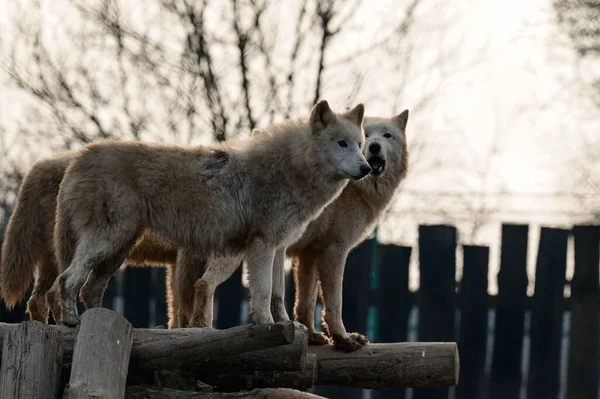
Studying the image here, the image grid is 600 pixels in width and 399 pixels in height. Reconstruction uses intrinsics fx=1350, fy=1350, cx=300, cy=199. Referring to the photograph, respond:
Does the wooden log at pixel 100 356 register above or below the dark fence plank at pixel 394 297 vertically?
below

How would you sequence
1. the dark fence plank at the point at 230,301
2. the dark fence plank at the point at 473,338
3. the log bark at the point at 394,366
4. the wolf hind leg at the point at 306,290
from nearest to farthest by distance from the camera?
1. the log bark at the point at 394,366
2. the wolf hind leg at the point at 306,290
3. the dark fence plank at the point at 473,338
4. the dark fence plank at the point at 230,301

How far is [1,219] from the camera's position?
18750 mm

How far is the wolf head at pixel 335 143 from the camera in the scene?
30.1ft

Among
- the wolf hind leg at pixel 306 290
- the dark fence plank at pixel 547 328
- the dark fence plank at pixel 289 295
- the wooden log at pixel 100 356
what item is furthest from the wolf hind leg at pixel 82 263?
the dark fence plank at pixel 547 328

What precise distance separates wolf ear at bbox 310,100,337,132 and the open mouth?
102 cm

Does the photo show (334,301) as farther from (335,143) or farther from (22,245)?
(22,245)

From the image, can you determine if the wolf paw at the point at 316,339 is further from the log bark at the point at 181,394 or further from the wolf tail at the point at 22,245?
the wolf tail at the point at 22,245

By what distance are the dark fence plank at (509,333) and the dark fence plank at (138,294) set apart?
11.9 feet

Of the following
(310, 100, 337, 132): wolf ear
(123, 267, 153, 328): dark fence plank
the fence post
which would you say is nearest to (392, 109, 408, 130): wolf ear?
(310, 100, 337, 132): wolf ear

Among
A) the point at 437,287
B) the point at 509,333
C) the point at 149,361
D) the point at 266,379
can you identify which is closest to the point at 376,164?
the point at 266,379

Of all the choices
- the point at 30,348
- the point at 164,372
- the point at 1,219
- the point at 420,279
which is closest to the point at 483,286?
the point at 420,279

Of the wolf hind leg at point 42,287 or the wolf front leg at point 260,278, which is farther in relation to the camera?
the wolf hind leg at point 42,287

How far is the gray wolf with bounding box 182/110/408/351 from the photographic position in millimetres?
10023

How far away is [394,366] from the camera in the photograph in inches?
378
